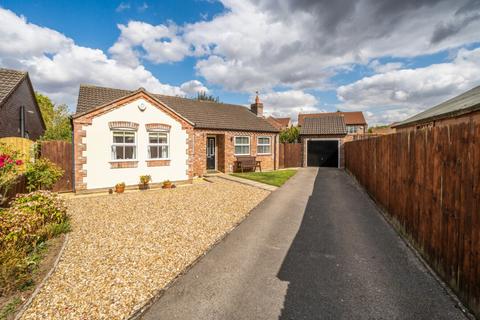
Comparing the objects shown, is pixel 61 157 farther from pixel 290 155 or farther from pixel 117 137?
pixel 290 155

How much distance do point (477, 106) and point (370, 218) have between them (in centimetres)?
476

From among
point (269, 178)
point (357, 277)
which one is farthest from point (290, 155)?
point (357, 277)

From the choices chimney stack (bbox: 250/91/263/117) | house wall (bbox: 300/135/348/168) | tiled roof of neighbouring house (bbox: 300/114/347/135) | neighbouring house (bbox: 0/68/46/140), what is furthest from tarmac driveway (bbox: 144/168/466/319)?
tiled roof of neighbouring house (bbox: 300/114/347/135)

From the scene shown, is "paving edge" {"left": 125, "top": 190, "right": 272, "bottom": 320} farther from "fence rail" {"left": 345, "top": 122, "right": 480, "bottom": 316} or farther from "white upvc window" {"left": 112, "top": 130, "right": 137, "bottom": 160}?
"white upvc window" {"left": 112, "top": 130, "right": 137, "bottom": 160}

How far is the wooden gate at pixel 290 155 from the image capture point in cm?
2408

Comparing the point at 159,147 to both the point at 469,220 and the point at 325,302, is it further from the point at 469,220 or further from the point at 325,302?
the point at 469,220

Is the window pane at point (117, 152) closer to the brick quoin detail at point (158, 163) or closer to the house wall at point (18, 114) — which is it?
the brick quoin detail at point (158, 163)

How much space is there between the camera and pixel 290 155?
24594mm

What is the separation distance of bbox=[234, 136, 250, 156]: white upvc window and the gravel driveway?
9.24 m

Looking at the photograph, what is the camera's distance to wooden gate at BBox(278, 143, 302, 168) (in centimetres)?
2408

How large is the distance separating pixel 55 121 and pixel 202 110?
24219 mm

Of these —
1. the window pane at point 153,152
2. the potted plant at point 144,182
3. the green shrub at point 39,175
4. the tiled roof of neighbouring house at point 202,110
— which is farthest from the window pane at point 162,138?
the green shrub at point 39,175

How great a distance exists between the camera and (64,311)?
3.34 m

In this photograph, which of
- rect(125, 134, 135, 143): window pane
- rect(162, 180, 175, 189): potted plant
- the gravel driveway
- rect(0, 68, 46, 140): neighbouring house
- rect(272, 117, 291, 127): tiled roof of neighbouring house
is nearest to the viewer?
the gravel driveway
